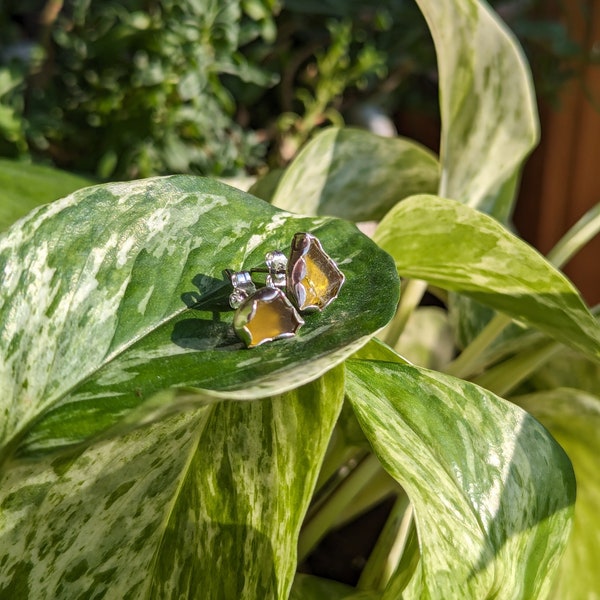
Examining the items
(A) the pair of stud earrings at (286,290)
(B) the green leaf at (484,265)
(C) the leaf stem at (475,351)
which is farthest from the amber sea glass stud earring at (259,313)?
(C) the leaf stem at (475,351)

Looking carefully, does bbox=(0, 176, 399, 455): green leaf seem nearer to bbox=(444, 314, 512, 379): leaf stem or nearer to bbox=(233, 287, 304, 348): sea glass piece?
bbox=(233, 287, 304, 348): sea glass piece

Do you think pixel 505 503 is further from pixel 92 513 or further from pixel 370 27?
pixel 370 27

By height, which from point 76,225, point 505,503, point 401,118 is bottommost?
point 401,118

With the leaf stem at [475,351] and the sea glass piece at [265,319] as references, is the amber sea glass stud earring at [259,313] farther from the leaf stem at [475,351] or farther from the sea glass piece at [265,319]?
the leaf stem at [475,351]

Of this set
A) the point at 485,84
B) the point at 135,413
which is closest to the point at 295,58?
the point at 485,84

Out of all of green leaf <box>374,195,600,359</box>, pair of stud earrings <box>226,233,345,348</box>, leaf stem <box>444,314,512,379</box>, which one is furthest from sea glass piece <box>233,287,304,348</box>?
leaf stem <box>444,314,512,379</box>

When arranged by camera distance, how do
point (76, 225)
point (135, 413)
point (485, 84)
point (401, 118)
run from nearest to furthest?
point (135, 413) < point (76, 225) < point (485, 84) < point (401, 118)
